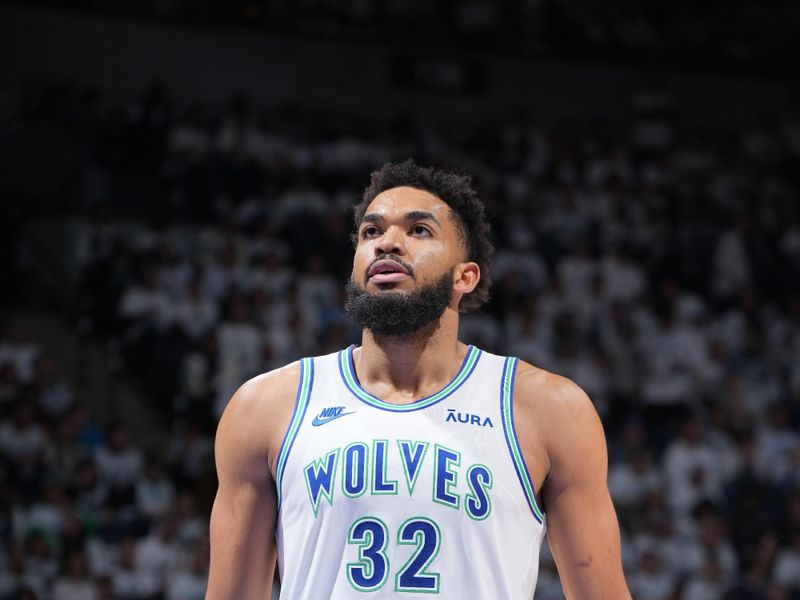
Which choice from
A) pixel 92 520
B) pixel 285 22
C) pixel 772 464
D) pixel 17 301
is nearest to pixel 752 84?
pixel 285 22

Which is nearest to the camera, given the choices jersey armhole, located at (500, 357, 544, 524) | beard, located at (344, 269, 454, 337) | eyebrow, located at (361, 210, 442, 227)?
jersey armhole, located at (500, 357, 544, 524)

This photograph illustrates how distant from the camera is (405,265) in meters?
3.46

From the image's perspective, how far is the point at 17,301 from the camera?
1151 centimetres

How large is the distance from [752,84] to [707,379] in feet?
22.3

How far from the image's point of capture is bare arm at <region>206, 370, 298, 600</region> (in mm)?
3428

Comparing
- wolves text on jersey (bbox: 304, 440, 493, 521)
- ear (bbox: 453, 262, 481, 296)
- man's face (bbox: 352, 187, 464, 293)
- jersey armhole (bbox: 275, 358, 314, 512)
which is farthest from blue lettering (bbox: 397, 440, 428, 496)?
ear (bbox: 453, 262, 481, 296)

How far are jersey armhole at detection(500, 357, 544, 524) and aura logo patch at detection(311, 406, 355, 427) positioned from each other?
431 millimetres

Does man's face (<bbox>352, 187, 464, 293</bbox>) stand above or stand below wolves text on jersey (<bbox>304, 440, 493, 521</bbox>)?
above

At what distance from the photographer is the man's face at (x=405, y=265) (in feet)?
11.3

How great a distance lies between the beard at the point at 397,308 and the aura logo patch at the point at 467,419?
0.27 m

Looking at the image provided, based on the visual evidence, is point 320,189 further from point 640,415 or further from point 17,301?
point 640,415

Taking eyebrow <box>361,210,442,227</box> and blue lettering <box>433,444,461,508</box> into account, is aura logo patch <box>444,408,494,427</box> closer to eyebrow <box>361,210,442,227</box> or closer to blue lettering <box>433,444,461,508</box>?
blue lettering <box>433,444,461,508</box>

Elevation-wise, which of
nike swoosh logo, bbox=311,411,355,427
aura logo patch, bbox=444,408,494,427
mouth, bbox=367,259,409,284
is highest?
mouth, bbox=367,259,409,284

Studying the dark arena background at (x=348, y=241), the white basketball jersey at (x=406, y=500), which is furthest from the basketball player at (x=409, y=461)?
the dark arena background at (x=348, y=241)
